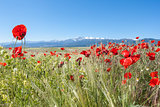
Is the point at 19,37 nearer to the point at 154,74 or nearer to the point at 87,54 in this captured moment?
the point at 87,54

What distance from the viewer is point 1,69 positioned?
2369 mm

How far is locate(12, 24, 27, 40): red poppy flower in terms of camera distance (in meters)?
1.69

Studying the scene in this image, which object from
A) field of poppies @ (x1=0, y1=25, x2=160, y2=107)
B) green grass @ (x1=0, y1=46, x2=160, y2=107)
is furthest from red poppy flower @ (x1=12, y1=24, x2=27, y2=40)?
green grass @ (x1=0, y1=46, x2=160, y2=107)

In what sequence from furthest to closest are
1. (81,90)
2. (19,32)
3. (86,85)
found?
(19,32)
(86,85)
(81,90)

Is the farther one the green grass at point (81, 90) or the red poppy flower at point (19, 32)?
the red poppy flower at point (19, 32)

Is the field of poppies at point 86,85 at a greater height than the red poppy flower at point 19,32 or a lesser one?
lesser

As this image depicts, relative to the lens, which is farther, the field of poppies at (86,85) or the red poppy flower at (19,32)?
the red poppy flower at (19,32)

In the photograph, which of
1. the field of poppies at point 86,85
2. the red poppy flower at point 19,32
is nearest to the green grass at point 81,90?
the field of poppies at point 86,85

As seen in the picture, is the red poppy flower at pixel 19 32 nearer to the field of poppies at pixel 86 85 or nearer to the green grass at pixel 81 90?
the field of poppies at pixel 86 85

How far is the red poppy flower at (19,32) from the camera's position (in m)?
1.69

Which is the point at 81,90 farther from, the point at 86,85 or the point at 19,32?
the point at 19,32

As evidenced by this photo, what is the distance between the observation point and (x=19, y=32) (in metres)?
1.69

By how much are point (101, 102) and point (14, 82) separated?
43.5 inches

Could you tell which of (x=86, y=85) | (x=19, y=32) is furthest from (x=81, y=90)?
(x=19, y=32)
